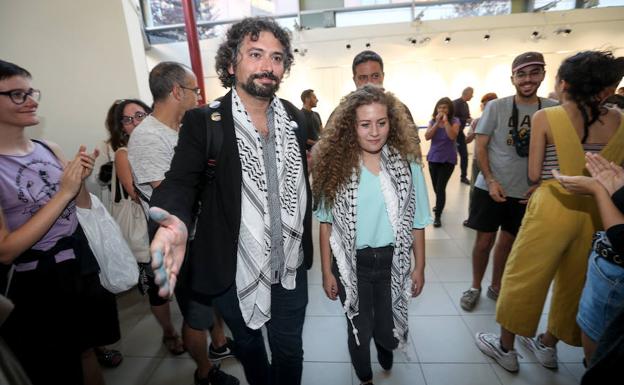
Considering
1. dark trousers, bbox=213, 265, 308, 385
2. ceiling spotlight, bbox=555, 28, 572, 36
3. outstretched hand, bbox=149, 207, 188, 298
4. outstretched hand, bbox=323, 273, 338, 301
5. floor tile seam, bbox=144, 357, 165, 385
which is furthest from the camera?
ceiling spotlight, bbox=555, 28, 572, 36

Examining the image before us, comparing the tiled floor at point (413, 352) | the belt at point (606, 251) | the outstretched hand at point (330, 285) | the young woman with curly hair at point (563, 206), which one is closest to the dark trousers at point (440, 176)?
the tiled floor at point (413, 352)

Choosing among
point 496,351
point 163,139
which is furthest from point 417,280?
point 163,139

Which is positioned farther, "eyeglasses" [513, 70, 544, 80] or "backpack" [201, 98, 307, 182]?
"eyeglasses" [513, 70, 544, 80]

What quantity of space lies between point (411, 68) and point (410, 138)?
840cm

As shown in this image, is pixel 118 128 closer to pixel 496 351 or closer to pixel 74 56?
pixel 74 56

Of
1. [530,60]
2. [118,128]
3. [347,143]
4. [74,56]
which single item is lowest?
[347,143]

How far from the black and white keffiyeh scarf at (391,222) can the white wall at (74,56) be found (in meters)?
2.55

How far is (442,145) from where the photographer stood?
3.88 meters

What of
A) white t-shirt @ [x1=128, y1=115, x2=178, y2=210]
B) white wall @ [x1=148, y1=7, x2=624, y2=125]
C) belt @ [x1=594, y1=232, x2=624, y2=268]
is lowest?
belt @ [x1=594, y1=232, x2=624, y2=268]

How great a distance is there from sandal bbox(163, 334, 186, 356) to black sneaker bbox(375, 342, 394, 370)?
1.34m

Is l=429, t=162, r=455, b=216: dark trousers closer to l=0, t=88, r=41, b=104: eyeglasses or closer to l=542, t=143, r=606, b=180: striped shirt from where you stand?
l=542, t=143, r=606, b=180: striped shirt

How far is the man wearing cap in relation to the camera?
6.69ft

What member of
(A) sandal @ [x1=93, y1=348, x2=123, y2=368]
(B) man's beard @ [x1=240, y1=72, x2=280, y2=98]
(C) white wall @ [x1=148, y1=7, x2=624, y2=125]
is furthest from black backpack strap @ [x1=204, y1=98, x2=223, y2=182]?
(C) white wall @ [x1=148, y1=7, x2=624, y2=125]

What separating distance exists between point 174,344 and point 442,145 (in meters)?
3.56
